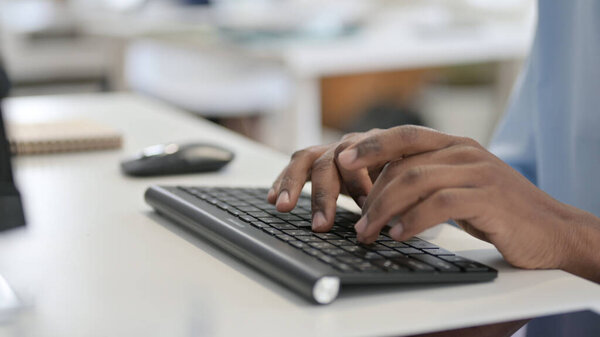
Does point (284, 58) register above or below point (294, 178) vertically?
below

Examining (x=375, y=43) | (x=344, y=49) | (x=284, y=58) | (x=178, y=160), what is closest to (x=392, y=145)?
(x=178, y=160)

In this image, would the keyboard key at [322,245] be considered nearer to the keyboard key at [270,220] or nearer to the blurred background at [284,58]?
the keyboard key at [270,220]

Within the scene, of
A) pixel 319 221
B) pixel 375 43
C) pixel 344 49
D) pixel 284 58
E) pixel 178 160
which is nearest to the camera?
pixel 319 221

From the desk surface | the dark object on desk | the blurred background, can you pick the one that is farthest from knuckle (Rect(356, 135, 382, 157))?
the desk surface

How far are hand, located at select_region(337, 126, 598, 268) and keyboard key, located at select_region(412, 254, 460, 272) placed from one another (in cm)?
2

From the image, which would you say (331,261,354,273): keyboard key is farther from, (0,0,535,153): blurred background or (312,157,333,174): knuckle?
(0,0,535,153): blurred background

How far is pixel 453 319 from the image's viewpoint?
449 mm

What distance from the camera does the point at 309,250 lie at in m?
0.50

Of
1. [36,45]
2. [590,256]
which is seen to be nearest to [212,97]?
[36,45]

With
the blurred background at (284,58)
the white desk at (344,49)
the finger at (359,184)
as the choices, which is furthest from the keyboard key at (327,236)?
the white desk at (344,49)

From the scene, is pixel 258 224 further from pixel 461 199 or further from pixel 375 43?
pixel 375 43

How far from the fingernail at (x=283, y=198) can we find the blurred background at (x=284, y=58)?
51.3 inches

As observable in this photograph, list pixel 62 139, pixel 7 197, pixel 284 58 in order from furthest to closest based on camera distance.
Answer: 1. pixel 284 58
2. pixel 62 139
3. pixel 7 197

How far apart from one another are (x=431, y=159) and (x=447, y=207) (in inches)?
2.2
